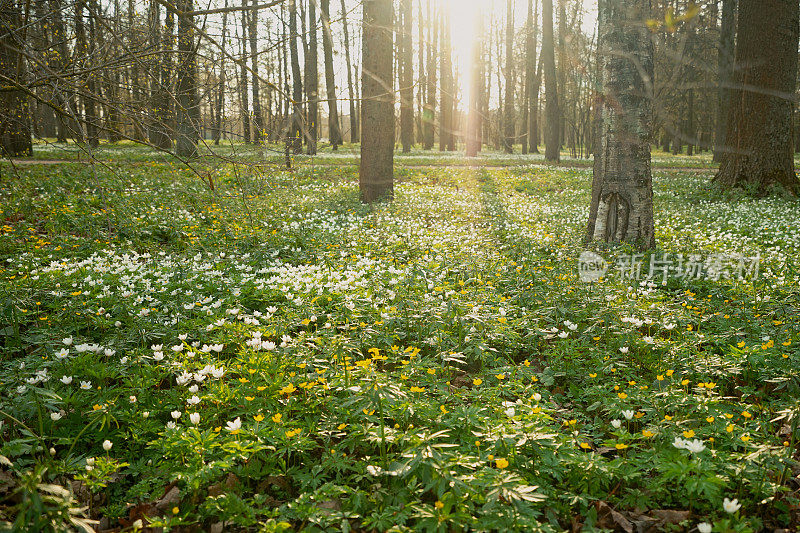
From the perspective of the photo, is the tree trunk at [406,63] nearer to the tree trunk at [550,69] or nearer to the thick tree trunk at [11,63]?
the tree trunk at [550,69]

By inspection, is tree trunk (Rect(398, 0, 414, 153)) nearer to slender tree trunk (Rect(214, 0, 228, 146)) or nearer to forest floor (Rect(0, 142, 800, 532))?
forest floor (Rect(0, 142, 800, 532))

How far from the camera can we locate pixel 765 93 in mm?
10133

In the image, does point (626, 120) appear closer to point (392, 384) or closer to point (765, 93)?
point (392, 384)

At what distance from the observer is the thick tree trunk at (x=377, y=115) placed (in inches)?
399

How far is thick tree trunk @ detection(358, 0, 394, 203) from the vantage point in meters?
10.1

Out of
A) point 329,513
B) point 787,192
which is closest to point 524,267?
point 329,513

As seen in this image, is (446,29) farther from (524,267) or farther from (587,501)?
(587,501)

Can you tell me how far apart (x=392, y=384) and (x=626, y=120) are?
5.07 metres

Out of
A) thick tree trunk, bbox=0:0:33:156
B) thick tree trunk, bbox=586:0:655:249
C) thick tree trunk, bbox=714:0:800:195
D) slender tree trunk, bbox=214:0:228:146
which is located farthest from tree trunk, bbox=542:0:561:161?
slender tree trunk, bbox=214:0:228:146

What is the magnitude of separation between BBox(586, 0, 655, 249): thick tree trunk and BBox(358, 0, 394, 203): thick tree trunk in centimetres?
472

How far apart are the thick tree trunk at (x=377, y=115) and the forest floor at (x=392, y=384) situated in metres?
4.11

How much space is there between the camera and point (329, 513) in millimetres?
2170

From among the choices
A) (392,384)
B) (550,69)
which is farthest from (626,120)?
(550,69)

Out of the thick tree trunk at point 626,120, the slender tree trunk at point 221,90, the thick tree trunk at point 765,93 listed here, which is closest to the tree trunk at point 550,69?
the thick tree trunk at point 765,93
